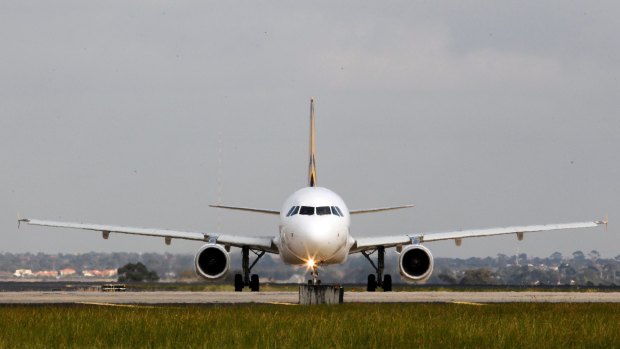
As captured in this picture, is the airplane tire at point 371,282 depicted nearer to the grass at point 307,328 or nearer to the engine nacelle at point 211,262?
the engine nacelle at point 211,262

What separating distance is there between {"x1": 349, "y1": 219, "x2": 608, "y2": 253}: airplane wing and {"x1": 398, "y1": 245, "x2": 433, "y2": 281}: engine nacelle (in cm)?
95

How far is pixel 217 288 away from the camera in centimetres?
5688

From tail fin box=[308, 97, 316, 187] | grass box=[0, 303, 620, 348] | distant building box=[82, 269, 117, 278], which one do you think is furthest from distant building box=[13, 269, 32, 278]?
grass box=[0, 303, 620, 348]

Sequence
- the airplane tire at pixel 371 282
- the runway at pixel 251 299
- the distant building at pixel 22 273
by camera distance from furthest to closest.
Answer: the distant building at pixel 22 273, the airplane tire at pixel 371 282, the runway at pixel 251 299

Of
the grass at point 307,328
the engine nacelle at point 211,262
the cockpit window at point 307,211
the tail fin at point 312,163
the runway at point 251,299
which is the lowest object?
the grass at point 307,328

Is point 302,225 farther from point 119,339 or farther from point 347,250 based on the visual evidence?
point 119,339

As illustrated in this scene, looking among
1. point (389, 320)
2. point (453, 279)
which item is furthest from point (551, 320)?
point (453, 279)

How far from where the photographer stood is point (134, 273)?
78.9 m

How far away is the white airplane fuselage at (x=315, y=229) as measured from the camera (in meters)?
43.2

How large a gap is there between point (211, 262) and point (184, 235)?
233cm

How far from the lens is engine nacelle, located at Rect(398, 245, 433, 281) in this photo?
163 feet

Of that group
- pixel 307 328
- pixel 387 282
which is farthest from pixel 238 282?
pixel 307 328

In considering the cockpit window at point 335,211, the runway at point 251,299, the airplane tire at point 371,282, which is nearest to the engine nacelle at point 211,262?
the airplane tire at point 371,282

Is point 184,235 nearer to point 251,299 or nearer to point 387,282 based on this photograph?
point 387,282
